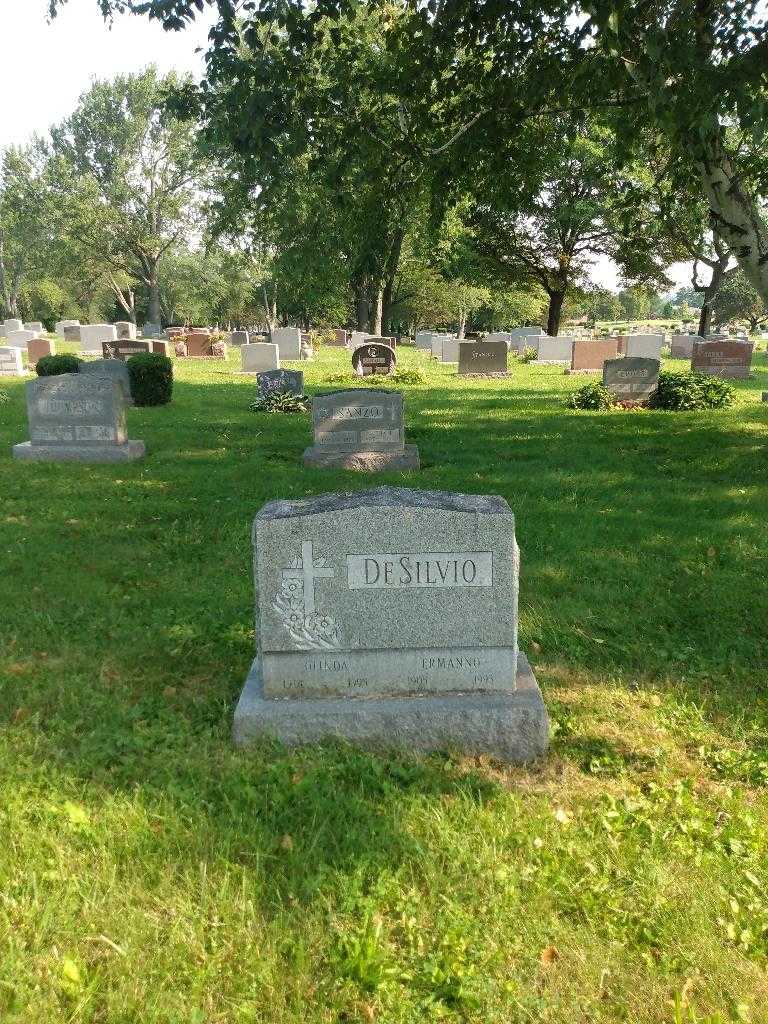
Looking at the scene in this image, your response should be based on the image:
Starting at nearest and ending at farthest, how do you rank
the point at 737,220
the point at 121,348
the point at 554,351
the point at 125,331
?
1. the point at 737,220
2. the point at 121,348
3. the point at 554,351
4. the point at 125,331

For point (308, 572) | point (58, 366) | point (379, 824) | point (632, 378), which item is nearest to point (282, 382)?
point (58, 366)

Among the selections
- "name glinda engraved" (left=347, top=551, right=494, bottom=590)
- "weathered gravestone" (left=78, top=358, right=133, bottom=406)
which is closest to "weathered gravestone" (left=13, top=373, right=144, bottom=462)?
"weathered gravestone" (left=78, top=358, right=133, bottom=406)

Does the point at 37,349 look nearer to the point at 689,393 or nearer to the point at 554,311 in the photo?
the point at 689,393

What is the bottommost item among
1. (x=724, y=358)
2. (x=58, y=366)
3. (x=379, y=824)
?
(x=379, y=824)

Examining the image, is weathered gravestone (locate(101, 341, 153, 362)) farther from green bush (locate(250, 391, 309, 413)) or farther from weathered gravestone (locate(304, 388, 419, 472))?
weathered gravestone (locate(304, 388, 419, 472))

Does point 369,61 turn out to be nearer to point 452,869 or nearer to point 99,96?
point 452,869

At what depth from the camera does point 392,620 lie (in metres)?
3.74

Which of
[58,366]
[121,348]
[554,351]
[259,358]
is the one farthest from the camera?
[554,351]

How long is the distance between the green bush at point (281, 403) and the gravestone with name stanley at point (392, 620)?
486 inches

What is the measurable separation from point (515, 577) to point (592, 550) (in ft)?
10.4

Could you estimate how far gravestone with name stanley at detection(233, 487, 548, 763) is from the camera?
3.65 m

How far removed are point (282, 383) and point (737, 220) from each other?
35.9ft

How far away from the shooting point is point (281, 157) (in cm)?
742

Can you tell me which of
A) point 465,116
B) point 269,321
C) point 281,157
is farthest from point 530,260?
point 281,157
